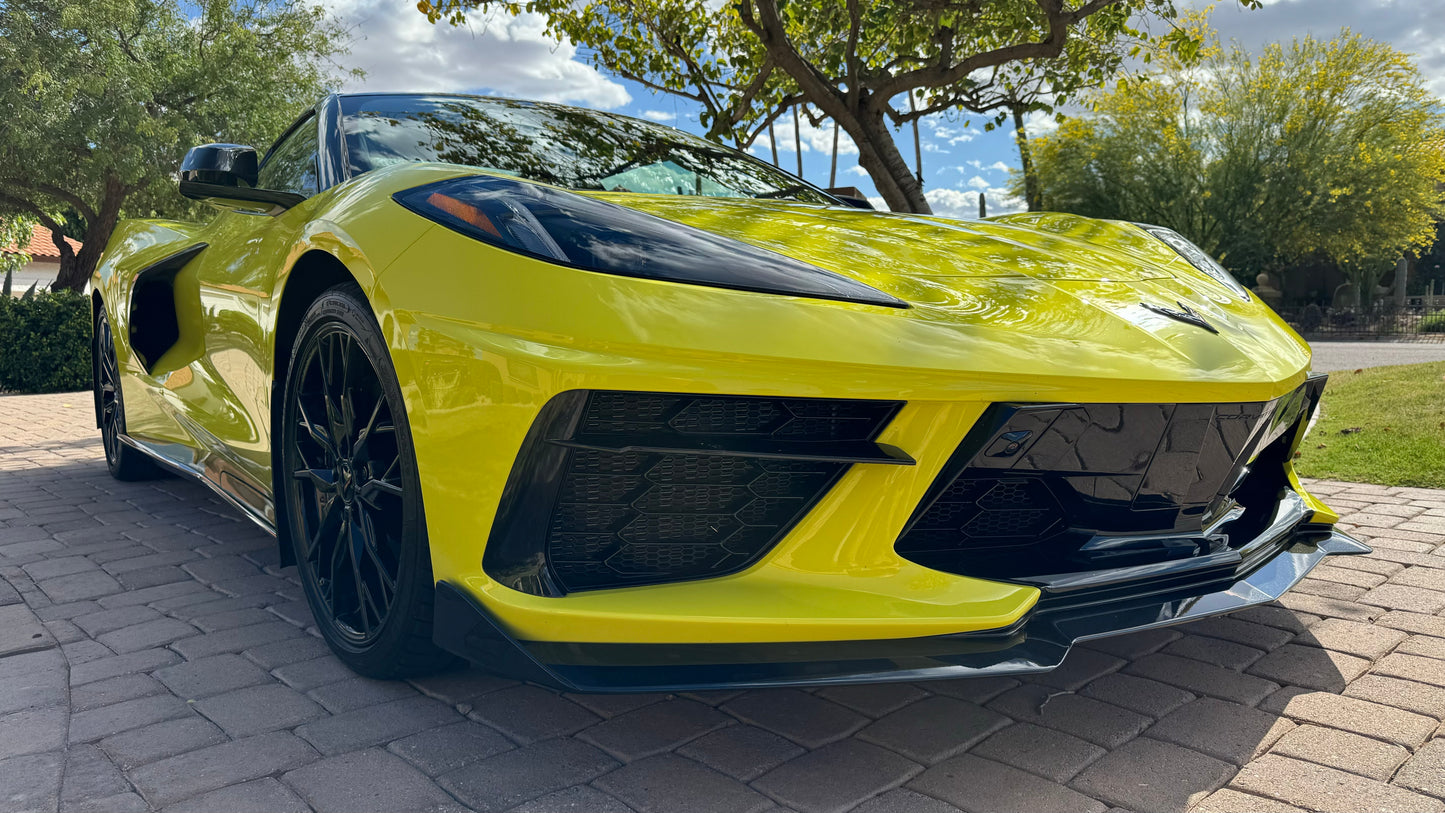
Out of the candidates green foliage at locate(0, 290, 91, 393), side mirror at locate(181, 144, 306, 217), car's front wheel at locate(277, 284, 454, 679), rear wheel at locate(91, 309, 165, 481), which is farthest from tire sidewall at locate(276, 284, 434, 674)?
green foliage at locate(0, 290, 91, 393)

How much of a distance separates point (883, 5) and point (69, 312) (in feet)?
30.6

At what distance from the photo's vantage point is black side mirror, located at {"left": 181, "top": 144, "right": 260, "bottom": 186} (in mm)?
2736

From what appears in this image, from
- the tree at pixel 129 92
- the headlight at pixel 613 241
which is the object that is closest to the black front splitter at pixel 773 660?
the headlight at pixel 613 241

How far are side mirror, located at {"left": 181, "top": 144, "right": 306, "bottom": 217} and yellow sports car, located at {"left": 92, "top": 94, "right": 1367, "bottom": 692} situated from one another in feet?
1.69

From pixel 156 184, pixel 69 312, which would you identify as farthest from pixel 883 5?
pixel 156 184

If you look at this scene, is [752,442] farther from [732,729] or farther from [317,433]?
[317,433]

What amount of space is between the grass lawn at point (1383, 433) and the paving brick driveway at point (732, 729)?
7.19 feet

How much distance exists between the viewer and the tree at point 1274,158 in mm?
26312

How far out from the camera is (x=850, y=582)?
5.45 feet

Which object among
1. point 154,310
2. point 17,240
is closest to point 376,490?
point 154,310

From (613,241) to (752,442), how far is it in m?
0.44

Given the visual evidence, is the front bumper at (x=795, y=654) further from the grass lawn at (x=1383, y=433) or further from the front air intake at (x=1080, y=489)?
the grass lawn at (x=1383, y=433)

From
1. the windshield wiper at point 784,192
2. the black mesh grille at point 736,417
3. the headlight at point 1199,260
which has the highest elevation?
the windshield wiper at point 784,192

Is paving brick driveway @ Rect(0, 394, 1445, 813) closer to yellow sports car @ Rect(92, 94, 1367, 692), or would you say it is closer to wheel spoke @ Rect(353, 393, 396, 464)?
yellow sports car @ Rect(92, 94, 1367, 692)
